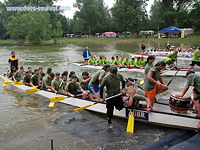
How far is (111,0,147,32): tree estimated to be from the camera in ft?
183

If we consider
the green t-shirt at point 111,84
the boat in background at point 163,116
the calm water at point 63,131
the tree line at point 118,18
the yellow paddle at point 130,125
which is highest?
the tree line at point 118,18

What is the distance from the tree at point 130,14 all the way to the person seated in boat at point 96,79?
165ft

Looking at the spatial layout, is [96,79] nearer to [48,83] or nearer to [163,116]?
[163,116]

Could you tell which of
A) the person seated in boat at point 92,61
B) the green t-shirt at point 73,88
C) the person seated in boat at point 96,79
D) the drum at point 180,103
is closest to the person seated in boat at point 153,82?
the drum at point 180,103

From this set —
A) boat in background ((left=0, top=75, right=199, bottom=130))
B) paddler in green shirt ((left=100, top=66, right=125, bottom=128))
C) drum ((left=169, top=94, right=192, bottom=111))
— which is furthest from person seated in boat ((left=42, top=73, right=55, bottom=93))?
drum ((left=169, top=94, right=192, bottom=111))

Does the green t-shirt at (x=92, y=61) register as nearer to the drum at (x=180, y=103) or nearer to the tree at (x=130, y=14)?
the drum at (x=180, y=103)

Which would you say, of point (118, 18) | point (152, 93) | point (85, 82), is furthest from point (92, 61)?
point (118, 18)

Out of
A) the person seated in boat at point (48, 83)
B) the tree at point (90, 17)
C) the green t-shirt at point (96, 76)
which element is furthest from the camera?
the tree at point (90, 17)

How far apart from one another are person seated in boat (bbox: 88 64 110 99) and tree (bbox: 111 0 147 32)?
165ft

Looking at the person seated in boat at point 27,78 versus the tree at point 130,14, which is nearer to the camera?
the person seated in boat at point 27,78

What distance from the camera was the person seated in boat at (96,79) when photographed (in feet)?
23.3

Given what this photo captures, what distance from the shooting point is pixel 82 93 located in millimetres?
8469

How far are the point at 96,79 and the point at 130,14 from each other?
2010 inches

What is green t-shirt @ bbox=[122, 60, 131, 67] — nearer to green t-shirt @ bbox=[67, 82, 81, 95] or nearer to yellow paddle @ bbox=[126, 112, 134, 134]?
green t-shirt @ bbox=[67, 82, 81, 95]
